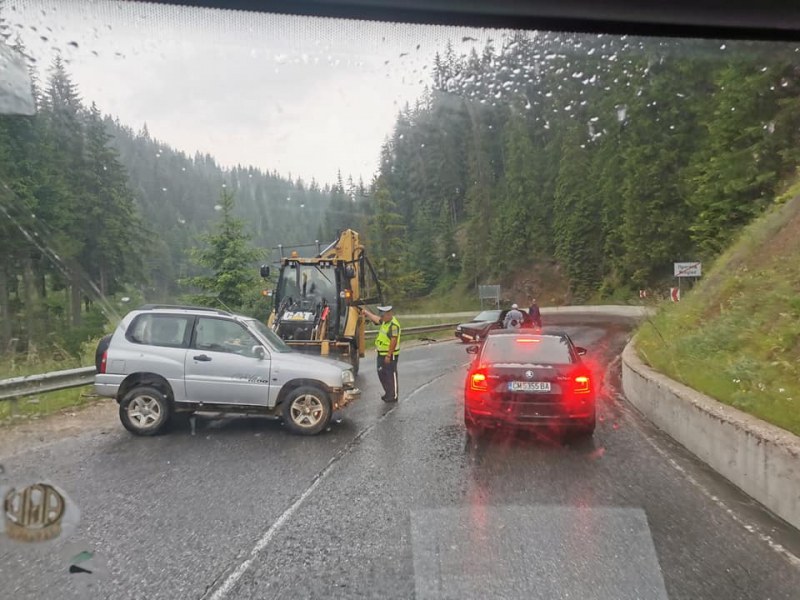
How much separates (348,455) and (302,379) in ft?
5.46

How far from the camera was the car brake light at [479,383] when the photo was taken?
808cm

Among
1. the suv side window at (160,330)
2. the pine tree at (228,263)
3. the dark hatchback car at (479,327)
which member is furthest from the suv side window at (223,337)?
the dark hatchback car at (479,327)

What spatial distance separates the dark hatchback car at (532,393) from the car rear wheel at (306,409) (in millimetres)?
2009

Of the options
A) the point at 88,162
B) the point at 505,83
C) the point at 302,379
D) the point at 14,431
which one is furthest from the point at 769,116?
the point at 14,431

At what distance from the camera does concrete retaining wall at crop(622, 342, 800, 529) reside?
5.17 m

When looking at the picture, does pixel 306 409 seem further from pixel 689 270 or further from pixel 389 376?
pixel 689 270

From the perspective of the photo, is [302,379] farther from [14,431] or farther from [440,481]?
[14,431]

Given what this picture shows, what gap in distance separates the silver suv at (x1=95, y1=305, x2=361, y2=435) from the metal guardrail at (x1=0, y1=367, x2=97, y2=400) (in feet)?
5.62

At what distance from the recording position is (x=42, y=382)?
10031 mm

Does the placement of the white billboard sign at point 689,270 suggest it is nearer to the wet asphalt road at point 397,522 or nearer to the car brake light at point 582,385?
the wet asphalt road at point 397,522

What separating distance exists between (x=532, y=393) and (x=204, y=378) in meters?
4.47

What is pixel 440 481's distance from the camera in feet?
20.8

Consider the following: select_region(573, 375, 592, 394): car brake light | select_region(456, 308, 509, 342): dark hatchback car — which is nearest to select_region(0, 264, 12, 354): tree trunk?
select_region(573, 375, 592, 394): car brake light

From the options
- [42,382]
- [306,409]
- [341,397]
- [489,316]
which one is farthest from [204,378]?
[489,316]
